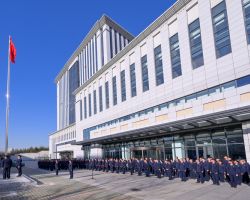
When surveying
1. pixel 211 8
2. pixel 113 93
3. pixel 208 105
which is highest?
pixel 211 8

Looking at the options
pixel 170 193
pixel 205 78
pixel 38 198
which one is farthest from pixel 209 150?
pixel 38 198

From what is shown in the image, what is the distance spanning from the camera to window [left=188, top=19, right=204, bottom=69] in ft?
75.5

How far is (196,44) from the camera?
23.3 meters

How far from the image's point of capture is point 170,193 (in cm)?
1373

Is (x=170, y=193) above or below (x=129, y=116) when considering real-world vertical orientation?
below

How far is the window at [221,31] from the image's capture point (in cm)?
2055

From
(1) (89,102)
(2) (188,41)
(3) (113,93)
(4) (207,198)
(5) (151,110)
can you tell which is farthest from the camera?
(1) (89,102)

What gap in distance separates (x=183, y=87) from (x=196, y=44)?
13.1 feet

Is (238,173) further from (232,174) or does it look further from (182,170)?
(182,170)

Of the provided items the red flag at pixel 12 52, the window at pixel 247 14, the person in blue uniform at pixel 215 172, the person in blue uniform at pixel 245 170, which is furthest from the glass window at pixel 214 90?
the red flag at pixel 12 52

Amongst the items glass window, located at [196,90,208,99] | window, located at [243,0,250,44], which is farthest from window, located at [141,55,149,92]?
window, located at [243,0,250,44]

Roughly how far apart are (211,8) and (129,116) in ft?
54.4

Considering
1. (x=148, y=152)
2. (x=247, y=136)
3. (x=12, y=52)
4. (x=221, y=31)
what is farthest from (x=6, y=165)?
(x=221, y=31)

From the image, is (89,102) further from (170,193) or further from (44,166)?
(170,193)
